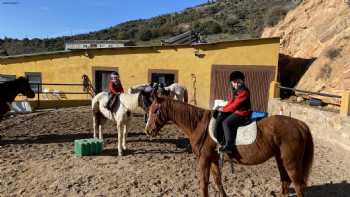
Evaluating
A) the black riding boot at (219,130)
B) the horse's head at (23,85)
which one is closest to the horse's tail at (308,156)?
the black riding boot at (219,130)

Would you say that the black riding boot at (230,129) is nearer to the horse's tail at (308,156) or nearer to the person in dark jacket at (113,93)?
the horse's tail at (308,156)

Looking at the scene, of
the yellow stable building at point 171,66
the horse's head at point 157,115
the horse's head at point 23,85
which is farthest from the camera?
the yellow stable building at point 171,66

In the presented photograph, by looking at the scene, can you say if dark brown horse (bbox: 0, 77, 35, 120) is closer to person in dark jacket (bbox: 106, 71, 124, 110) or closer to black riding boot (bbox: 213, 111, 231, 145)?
person in dark jacket (bbox: 106, 71, 124, 110)

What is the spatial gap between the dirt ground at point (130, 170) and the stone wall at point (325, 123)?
0.36 m

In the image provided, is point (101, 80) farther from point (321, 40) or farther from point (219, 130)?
point (219, 130)

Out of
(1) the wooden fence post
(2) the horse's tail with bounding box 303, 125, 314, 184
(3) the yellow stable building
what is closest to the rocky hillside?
(3) the yellow stable building

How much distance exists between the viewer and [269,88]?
1719 centimetres

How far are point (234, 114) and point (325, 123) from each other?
721 centimetres

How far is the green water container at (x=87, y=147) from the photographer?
8.55m

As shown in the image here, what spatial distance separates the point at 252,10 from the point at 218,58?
38199mm

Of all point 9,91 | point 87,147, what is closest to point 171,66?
point 9,91

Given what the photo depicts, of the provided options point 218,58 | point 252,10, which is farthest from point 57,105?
point 252,10

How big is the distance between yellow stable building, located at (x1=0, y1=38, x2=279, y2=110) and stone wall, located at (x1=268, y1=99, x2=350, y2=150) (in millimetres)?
4368

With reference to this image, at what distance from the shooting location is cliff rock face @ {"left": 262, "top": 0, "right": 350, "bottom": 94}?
14625 millimetres
